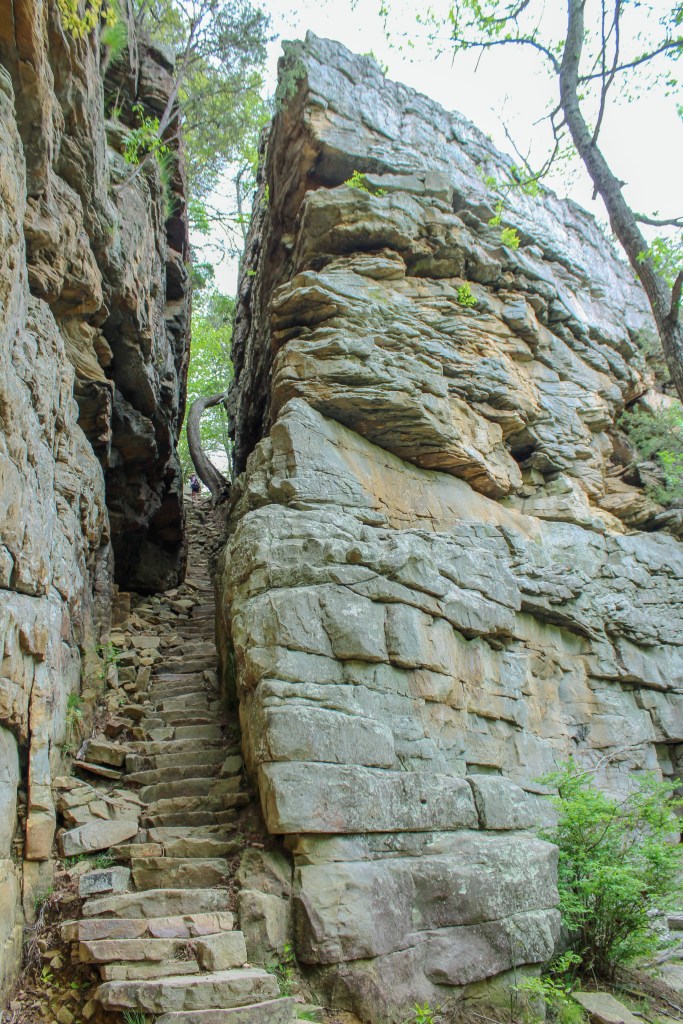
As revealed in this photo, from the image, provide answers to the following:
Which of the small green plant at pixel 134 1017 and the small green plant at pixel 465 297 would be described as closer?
the small green plant at pixel 134 1017

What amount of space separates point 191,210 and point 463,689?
16.7 m

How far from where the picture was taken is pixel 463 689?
7777 millimetres

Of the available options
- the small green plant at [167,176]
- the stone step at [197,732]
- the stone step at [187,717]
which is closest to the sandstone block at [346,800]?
the stone step at [197,732]

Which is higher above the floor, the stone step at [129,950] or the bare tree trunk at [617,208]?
the bare tree trunk at [617,208]

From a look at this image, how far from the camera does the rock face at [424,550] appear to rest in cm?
588

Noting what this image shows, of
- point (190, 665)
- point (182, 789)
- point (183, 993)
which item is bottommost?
point (183, 993)

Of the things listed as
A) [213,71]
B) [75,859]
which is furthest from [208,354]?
[75,859]

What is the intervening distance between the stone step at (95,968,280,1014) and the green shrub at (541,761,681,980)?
359cm

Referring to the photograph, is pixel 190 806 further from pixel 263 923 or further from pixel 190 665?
pixel 190 665

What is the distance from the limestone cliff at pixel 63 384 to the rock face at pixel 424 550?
6.51ft

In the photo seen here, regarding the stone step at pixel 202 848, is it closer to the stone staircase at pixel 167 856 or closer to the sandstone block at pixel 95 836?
the stone staircase at pixel 167 856

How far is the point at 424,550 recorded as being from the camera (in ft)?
27.0

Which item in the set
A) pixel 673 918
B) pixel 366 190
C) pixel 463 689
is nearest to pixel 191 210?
pixel 366 190

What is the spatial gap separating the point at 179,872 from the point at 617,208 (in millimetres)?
9479
